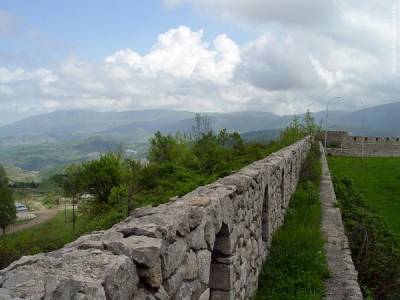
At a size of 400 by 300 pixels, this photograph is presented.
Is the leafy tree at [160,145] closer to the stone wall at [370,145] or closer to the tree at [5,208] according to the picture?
the stone wall at [370,145]

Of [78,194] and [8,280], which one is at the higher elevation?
[8,280]

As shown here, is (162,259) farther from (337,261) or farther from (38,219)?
(38,219)

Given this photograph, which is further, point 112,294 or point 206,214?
point 206,214

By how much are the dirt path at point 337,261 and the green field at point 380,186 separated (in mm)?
3135

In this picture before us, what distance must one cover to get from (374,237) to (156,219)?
8275 millimetres

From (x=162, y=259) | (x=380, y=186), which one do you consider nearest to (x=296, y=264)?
(x=162, y=259)

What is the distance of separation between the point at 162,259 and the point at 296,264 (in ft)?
14.4

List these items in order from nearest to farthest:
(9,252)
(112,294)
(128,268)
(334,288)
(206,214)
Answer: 1. (112,294)
2. (128,268)
3. (206,214)
4. (334,288)
5. (9,252)

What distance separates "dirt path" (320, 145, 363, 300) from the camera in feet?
19.4

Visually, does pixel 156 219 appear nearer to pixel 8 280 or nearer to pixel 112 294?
pixel 112 294

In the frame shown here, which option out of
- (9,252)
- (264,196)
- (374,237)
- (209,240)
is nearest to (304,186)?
(374,237)

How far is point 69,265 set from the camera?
2295 millimetres

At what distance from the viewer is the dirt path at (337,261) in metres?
5.90

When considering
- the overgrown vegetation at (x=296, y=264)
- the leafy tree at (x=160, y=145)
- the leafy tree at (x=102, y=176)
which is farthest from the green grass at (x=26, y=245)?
the leafy tree at (x=160, y=145)
